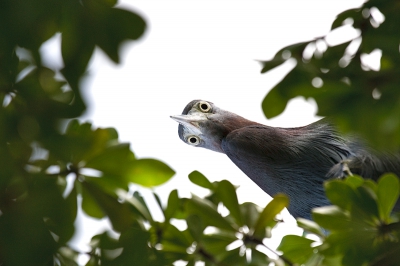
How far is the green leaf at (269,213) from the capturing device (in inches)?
37.2

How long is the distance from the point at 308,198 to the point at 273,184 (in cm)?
13

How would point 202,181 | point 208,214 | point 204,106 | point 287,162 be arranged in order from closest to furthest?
point 208,214
point 202,181
point 287,162
point 204,106

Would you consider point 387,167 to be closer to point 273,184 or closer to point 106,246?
point 273,184

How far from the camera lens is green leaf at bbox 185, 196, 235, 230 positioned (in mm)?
955

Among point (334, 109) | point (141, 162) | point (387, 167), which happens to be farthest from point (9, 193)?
point (387, 167)

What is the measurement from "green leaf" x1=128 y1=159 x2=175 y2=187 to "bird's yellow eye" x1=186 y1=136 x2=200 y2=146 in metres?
1.41

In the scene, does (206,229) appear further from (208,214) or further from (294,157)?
(294,157)

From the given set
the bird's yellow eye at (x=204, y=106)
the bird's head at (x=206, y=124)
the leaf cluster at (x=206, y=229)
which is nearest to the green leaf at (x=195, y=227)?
the leaf cluster at (x=206, y=229)

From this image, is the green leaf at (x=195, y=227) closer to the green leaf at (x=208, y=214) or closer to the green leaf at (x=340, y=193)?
the green leaf at (x=208, y=214)

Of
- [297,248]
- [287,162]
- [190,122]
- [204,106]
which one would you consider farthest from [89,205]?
[204,106]

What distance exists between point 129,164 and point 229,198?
252 mm

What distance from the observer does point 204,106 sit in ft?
7.56

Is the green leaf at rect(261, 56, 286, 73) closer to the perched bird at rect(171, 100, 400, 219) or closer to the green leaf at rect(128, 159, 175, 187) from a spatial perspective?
the green leaf at rect(128, 159, 175, 187)

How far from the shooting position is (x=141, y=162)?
81 cm
